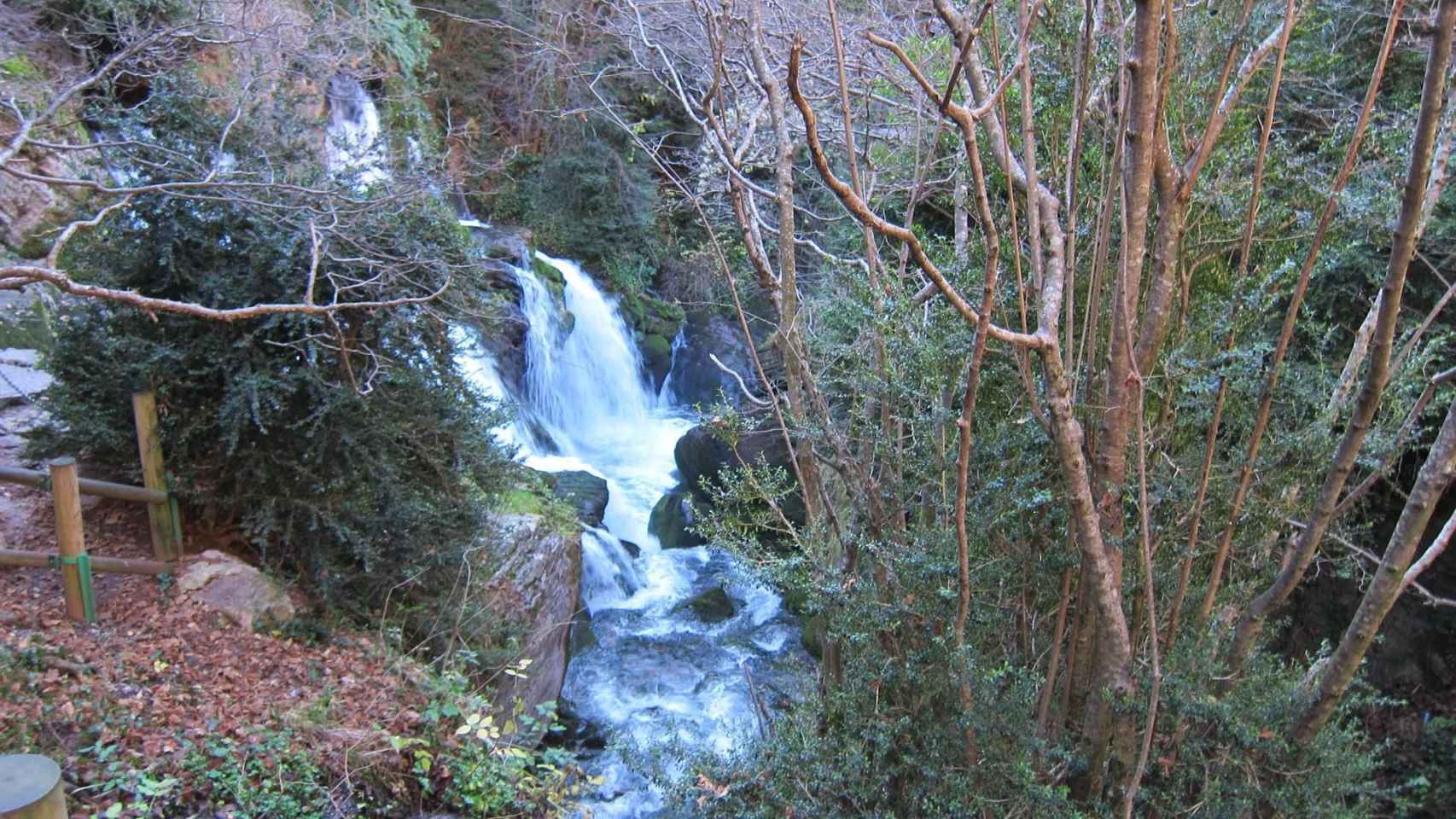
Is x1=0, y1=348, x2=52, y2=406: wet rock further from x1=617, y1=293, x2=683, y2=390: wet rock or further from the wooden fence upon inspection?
x1=617, y1=293, x2=683, y2=390: wet rock

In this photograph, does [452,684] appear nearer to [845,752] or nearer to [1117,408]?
[845,752]

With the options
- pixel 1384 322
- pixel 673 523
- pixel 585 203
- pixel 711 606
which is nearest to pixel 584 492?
pixel 673 523

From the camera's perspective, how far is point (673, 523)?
10.4 m

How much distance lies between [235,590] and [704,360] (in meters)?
9.57

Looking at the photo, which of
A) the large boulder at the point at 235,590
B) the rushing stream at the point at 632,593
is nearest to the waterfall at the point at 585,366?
the rushing stream at the point at 632,593

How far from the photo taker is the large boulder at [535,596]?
6.08 metres

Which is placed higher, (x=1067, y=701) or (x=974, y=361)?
(x=974, y=361)

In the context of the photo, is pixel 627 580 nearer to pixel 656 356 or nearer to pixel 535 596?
pixel 535 596

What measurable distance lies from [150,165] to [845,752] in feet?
15.4

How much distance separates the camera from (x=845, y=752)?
3.23 meters

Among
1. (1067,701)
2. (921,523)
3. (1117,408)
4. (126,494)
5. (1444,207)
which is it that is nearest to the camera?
(1117,408)

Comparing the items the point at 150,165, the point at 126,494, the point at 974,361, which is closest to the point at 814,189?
the point at 150,165

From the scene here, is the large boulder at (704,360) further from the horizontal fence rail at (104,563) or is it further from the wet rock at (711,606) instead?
the horizontal fence rail at (104,563)

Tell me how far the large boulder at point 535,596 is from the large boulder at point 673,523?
290 centimetres
